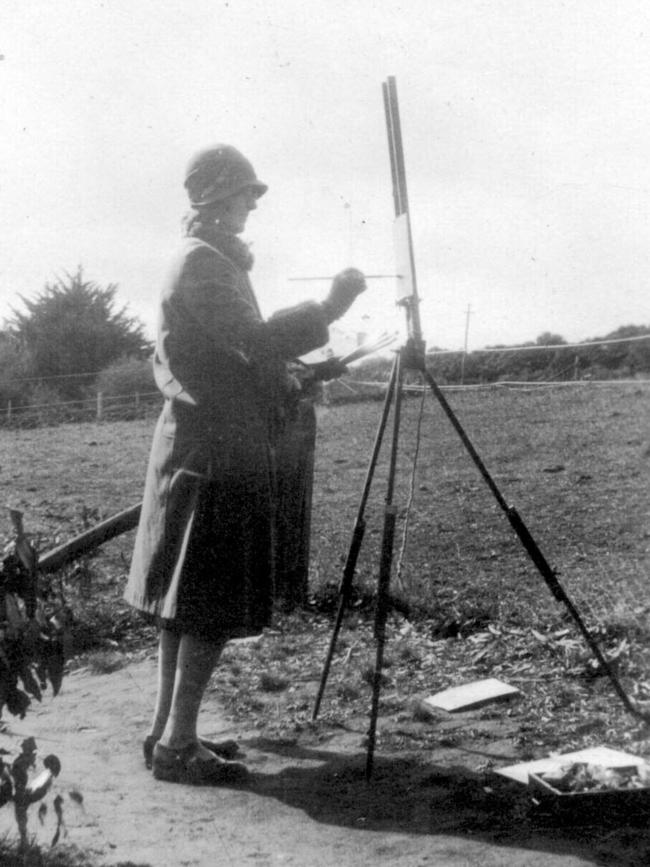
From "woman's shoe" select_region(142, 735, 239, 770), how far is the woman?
0.13 meters

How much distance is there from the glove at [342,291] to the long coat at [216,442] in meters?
0.04

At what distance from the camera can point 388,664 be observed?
15.9ft

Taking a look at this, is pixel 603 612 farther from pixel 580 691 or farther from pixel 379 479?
pixel 379 479

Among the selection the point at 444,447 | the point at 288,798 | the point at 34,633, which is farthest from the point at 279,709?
the point at 444,447

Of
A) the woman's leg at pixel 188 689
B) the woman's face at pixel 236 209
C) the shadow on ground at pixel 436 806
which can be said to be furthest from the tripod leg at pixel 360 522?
the woman's face at pixel 236 209

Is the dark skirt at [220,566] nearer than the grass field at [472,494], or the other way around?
the dark skirt at [220,566]

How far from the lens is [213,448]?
355 cm

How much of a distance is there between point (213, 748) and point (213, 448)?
1.10 metres

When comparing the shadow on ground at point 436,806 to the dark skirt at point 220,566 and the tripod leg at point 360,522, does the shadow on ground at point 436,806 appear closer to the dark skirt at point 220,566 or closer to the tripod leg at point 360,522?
the tripod leg at point 360,522

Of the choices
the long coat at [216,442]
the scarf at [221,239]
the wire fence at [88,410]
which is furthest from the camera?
the wire fence at [88,410]

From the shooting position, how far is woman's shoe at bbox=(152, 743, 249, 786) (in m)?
3.53

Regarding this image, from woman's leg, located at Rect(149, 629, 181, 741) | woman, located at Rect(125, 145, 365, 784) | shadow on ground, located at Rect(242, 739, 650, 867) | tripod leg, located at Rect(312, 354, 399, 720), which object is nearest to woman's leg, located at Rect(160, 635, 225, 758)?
woman, located at Rect(125, 145, 365, 784)

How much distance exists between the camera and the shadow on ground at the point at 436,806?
9.32 ft

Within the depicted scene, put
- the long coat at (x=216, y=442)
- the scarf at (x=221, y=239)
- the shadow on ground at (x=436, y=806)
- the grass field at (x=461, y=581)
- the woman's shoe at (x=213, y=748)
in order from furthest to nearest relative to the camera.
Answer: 1. the grass field at (x=461, y=581)
2. the woman's shoe at (x=213, y=748)
3. the scarf at (x=221, y=239)
4. the long coat at (x=216, y=442)
5. the shadow on ground at (x=436, y=806)
